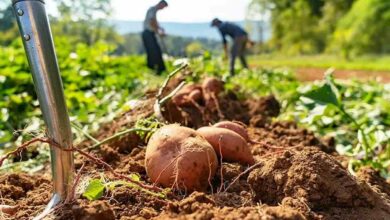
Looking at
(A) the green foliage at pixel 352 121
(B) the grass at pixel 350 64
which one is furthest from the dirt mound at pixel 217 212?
(B) the grass at pixel 350 64

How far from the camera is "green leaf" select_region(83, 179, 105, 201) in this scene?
58.6 inches

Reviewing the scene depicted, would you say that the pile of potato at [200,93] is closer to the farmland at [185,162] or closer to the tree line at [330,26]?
the farmland at [185,162]

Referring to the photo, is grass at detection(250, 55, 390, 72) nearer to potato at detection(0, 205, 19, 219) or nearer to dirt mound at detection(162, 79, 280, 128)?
dirt mound at detection(162, 79, 280, 128)

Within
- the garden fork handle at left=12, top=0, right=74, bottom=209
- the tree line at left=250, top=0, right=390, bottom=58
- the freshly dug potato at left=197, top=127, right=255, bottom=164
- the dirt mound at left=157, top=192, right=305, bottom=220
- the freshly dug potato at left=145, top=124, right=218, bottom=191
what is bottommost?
the tree line at left=250, top=0, right=390, bottom=58

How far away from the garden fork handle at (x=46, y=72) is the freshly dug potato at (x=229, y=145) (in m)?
0.69

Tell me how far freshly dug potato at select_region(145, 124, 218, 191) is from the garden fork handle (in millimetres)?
371

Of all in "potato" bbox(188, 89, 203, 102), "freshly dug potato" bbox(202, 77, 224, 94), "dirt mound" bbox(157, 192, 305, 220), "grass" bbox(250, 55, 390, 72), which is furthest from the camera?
"grass" bbox(250, 55, 390, 72)

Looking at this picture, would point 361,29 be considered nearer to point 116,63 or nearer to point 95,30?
point 95,30

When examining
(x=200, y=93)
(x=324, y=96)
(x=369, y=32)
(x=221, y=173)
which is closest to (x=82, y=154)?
(x=221, y=173)

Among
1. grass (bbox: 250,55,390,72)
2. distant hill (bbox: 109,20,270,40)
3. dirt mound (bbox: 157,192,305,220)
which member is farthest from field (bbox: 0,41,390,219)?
grass (bbox: 250,55,390,72)

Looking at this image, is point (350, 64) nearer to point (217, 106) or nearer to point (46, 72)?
point (217, 106)

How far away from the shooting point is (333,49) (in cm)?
3231

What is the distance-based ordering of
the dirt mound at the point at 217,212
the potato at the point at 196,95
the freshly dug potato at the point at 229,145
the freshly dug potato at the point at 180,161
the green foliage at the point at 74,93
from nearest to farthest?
the dirt mound at the point at 217,212, the freshly dug potato at the point at 180,161, the freshly dug potato at the point at 229,145, the potato at the point at 196,95, the green foliage at the point at 74,93

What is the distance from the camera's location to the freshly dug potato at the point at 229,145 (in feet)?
6.63
